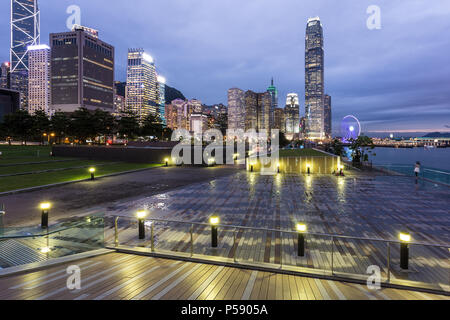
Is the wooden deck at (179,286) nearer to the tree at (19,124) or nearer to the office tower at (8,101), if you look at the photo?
the tree at (19,124)

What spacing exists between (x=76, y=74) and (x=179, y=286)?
205 metres

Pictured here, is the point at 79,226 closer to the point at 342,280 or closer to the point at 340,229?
the point at 342,280

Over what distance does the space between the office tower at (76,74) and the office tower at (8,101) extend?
48.9 meters

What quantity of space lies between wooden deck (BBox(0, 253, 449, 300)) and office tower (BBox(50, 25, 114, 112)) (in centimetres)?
18833

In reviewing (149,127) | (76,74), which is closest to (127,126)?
(149,127)

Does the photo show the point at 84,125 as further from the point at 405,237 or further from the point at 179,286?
the point at 405,237

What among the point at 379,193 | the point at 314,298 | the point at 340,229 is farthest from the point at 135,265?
the point at 379,193

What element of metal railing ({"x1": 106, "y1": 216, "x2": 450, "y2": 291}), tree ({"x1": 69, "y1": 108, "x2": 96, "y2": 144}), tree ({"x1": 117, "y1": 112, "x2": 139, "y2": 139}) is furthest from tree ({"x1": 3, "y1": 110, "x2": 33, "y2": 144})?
metal railing ({"x1": 106, "y1": 216, "x2": 450, "y2": 291})

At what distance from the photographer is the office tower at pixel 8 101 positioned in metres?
111

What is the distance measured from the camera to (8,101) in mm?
113938

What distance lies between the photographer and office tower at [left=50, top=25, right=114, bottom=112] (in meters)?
169

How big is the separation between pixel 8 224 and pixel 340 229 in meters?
13.1

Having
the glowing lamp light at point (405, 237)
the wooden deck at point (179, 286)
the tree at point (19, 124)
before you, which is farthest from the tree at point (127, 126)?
the glowing lamp light at point (405, 237)

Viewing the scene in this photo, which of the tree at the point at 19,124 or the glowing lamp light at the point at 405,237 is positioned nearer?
the glowing lamp light at the point at 405,237
